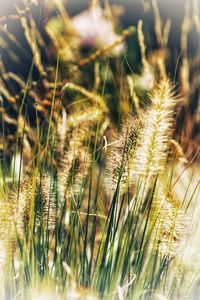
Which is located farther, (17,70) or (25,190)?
(17,70)

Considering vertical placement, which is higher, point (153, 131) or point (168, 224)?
point (153, 131)

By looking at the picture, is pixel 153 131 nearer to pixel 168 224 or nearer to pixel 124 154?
pixel 124 154

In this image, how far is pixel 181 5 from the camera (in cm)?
137

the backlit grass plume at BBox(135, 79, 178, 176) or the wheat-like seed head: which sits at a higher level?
the backlit grass plume at BBox(135, 79, 178, 176)

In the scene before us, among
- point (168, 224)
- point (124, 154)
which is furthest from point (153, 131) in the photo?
point (168, 224)

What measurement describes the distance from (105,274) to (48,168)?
0.78 ft

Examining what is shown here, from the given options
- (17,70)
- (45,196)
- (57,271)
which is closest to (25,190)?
(45,196)

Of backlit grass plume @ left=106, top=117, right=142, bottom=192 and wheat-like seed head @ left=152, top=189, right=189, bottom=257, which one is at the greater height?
backlit grass plume @ left=106, top=117, right=142, bottom=192

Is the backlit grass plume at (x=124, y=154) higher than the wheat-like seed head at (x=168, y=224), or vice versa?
the backlit grass plume at (x=124, y=154)

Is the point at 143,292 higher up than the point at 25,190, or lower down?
lower down

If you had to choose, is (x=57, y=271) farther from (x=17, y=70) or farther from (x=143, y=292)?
(x=17, y=70)

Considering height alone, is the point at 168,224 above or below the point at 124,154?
below

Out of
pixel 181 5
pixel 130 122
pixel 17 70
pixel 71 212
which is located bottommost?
pixel 71 212

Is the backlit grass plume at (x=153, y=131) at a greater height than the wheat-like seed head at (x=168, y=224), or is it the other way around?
the backlit grass plume at (x=153, y=131)
